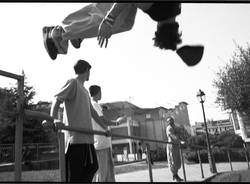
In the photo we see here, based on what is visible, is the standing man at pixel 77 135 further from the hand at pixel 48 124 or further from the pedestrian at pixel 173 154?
the pedestrian at pixel 173 154

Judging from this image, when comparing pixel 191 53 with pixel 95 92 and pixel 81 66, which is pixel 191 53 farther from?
pixel 95 92

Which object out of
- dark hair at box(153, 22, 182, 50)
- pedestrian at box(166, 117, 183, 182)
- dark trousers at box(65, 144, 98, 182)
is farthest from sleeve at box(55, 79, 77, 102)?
pedestrian at box(166, 117, 183, 182)

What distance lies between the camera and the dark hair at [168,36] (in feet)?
5.42

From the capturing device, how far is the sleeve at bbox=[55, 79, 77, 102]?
2213mm

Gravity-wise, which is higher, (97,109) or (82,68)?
(82,68)

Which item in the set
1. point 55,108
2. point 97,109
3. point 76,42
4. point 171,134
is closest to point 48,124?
point 55,108

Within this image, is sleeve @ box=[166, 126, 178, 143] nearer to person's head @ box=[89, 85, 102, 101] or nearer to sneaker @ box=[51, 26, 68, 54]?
person's head @ box=[89, 85, 102, 101]

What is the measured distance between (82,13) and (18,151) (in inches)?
42.3

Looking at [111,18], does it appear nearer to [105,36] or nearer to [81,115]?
[105,36]

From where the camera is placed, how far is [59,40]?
215 centimetres

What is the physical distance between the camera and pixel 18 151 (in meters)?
1.50

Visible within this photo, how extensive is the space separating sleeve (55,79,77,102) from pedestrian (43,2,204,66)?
25 cm

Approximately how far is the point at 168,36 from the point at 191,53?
173 mm

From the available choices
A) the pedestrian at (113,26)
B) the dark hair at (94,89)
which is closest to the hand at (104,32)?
the pedestrian at (113,26)
